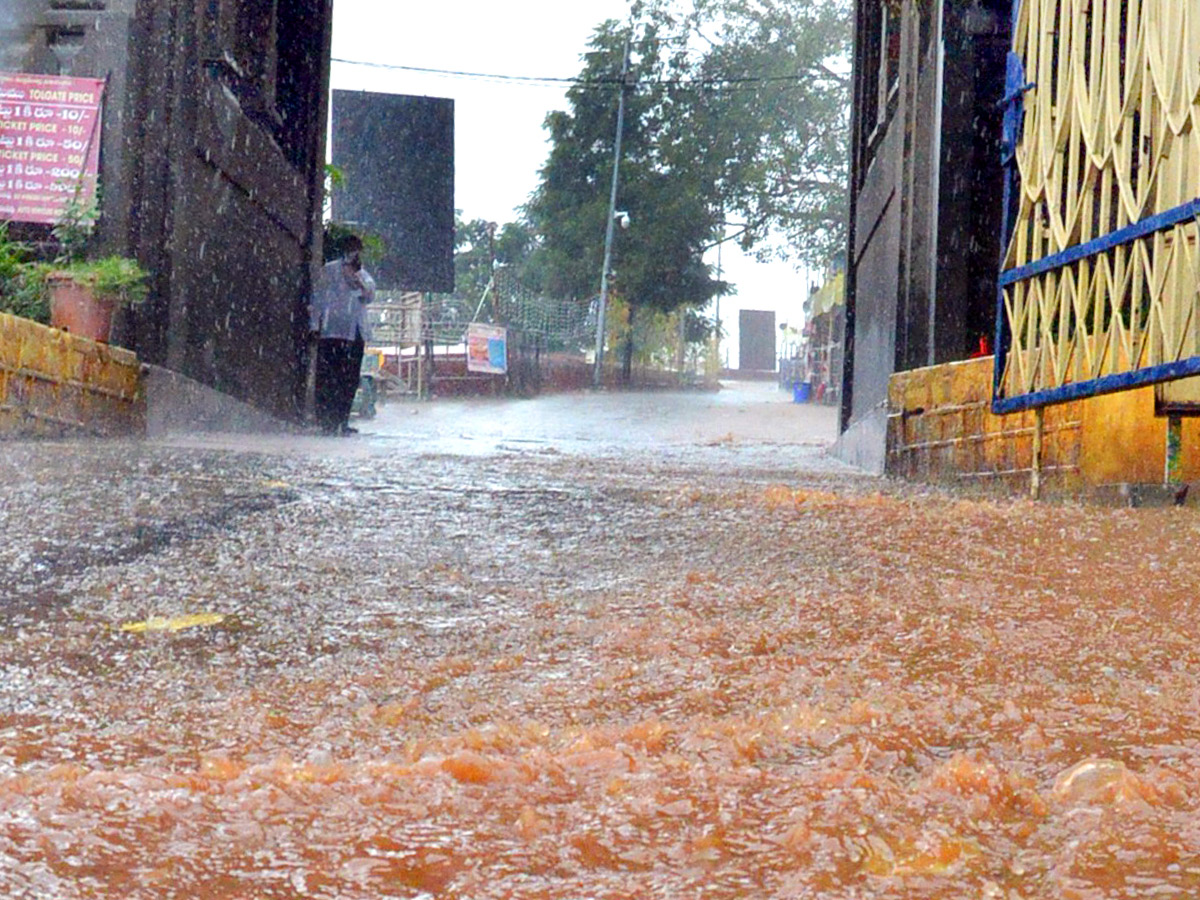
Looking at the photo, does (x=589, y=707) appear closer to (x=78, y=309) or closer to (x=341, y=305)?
(x=78, y=309)

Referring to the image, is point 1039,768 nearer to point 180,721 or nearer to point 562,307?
point 180,721

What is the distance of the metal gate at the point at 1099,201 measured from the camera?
12.4 ft

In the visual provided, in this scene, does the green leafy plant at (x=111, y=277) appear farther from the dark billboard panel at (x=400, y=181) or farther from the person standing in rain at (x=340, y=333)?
the dark billboard panel at (x=400, y=181)

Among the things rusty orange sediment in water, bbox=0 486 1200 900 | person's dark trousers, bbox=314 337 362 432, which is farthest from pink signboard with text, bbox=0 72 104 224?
rusty orange sediment in water, bbox=0 486 1200 900

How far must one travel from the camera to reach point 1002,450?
5227 mm

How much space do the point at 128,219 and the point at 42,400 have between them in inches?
77.8

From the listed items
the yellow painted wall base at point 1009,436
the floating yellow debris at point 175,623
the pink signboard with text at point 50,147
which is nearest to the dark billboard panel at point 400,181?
the pink signboard with text at point 50,147

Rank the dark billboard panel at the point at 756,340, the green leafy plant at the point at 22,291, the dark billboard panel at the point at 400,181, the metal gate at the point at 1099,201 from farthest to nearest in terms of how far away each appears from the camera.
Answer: the dark billboard panel at the point at 756,340 → the dark billboard panel at the point at 400,181 → the green leafy plant at the point at 22,291 → the metal gate at the point at 1099,201

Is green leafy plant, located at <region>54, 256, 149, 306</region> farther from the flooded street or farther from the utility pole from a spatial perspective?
the utility pole

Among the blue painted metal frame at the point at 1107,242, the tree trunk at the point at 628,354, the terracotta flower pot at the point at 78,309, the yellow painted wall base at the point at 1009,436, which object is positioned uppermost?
the tree trunk at the point at 628,354

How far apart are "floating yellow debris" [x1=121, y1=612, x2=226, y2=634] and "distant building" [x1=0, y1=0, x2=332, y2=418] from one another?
21.5 ft

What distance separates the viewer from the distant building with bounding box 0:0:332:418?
8594mm

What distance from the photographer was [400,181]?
2917 centimetres

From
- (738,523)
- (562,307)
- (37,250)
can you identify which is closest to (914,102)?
(738,523)
